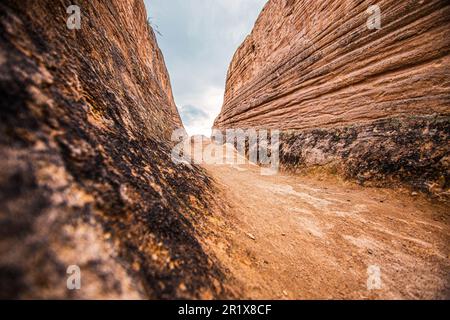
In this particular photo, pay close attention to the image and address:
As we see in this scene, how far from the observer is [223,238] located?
7.41 ft

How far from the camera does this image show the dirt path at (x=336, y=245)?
1.97m

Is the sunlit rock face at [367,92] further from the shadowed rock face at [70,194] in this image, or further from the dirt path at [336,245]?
the shadowed rock face at [70,194]

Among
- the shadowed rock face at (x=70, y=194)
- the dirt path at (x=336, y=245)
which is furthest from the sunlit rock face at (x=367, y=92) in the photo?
the shadowed rock face at (x=70, y=194)

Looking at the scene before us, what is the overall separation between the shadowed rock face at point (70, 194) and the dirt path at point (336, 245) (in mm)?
620

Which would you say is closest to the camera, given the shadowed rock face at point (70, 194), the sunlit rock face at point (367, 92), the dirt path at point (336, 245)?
the shadowed rock face at point (70, 194)

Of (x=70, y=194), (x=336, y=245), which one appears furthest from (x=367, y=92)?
(x=70, y=194)

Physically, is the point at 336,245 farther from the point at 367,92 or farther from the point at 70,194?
the point at 367,92

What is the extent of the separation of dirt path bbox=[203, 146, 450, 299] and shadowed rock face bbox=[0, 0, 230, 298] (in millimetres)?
620

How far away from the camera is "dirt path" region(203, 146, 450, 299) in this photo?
1.97 m

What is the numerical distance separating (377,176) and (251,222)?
4.16 m

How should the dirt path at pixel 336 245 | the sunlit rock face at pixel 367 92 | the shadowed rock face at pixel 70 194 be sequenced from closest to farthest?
the shadowed rock face at pixel 70 194
the dirt path at pixel 336 245
the sunlit rock face at pixel 367 92

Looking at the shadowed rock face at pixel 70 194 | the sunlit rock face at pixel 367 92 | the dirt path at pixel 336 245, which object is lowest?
the dirt path at pixel 336 245
